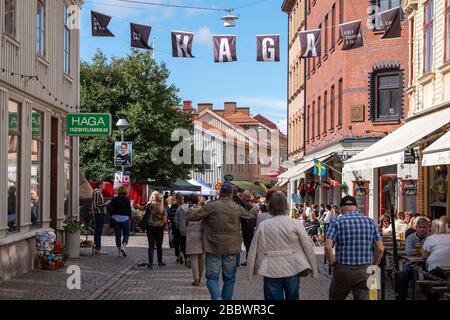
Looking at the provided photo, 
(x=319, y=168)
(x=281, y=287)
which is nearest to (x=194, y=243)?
(x=281, y=287)

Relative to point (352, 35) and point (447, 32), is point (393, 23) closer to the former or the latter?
point (352, 35)

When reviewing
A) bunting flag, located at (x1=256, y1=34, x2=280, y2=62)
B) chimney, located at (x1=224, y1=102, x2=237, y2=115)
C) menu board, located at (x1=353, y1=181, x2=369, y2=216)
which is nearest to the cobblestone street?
bunting flag, located at (x1=256, y1=34, x2=280, y2=62)

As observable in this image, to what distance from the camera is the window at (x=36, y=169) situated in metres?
16.7

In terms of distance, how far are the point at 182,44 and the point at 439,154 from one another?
966cm

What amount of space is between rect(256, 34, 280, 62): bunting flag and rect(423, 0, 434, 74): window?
12.5 ft

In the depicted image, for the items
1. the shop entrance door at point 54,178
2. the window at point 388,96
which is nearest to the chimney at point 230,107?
the window at point 388,96

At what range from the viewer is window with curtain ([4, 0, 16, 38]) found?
1446 cm

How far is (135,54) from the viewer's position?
157ft

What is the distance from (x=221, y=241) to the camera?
426 inches

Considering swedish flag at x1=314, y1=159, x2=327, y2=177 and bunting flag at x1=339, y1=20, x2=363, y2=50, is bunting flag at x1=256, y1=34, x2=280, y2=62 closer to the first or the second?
bunting flag at x1=339, y1=20, x2=363, y2=50

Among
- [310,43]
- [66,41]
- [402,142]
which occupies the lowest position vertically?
[402,142]

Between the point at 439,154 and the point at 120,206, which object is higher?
the point at 439,154

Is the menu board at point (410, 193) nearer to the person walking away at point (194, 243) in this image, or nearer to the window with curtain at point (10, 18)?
the person walking away at point (194, 243)

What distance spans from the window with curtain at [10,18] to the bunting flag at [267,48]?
817 cm
